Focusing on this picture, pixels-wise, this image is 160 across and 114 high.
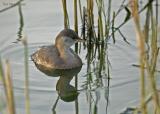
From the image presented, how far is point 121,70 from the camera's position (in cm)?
556

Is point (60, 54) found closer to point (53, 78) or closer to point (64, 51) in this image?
point (64, 51)

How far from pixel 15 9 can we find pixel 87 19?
1.38m

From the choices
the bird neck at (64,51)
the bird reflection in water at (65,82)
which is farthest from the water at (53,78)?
the bird neck at (64,51)

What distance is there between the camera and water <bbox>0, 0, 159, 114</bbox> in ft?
15.5

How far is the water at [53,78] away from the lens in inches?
186

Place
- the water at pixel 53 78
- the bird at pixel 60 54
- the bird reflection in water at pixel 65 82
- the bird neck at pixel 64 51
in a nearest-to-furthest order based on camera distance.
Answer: the water at pixel 53 78 < the bird reflection in water at pixel 65 82 < the bird at pixel 60 54 < the bird neck at pixel 64 51

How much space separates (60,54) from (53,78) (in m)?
0.55

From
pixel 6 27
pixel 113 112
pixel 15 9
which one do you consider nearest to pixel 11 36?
pixel 6 27

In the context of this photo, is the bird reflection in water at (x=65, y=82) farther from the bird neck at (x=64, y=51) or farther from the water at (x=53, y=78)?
the bird neck at (x=64, y=51)

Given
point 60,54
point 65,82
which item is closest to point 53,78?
point 65,82

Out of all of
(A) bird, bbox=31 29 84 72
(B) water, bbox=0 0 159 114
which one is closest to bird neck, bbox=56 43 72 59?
(A) bird, bbox=31 29 84 72

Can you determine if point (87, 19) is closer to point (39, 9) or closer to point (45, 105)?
point (39, 9)

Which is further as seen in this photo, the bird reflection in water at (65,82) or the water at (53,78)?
the bird reflection in water at (65,82)

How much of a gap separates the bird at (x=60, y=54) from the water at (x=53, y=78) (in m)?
0.11
